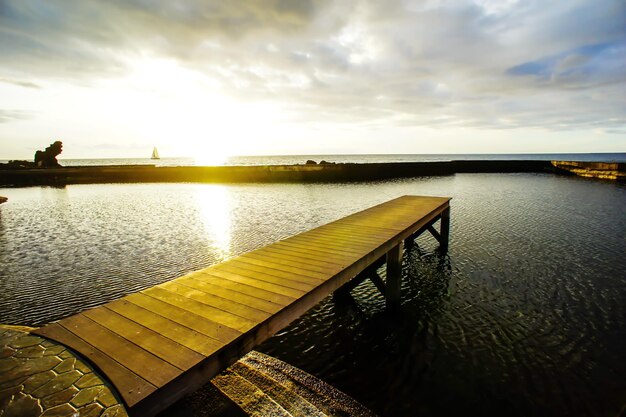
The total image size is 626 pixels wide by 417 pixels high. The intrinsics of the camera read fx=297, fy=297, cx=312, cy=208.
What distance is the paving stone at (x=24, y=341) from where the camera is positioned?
329cm

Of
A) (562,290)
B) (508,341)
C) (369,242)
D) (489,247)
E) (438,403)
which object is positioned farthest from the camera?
(489,247)

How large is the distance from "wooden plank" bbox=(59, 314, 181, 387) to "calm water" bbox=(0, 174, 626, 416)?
308cm

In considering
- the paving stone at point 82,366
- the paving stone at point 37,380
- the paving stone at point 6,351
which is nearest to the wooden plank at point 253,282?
the paving stone at point 82,366

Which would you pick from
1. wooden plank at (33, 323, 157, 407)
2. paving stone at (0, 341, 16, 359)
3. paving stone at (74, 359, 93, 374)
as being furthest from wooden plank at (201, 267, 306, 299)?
paving stone at (0, 341, 16, 359)

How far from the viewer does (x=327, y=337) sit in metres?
6.16

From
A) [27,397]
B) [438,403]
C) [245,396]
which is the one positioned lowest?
[438,403]

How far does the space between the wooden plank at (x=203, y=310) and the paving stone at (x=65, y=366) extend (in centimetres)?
122

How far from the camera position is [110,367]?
2.82m

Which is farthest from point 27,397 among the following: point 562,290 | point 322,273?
point 562,290

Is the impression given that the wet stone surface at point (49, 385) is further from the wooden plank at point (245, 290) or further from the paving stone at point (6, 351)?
the wooden plank at point (245, 290)

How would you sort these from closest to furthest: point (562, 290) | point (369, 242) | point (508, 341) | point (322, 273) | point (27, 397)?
point (27, 397), point (322, 273), point (508, 341), point (369, 242), point (562, 290)

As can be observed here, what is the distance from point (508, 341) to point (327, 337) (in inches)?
141

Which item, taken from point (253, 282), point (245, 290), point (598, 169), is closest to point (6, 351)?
point (245, 290)

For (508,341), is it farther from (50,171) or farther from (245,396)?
(50,171)
